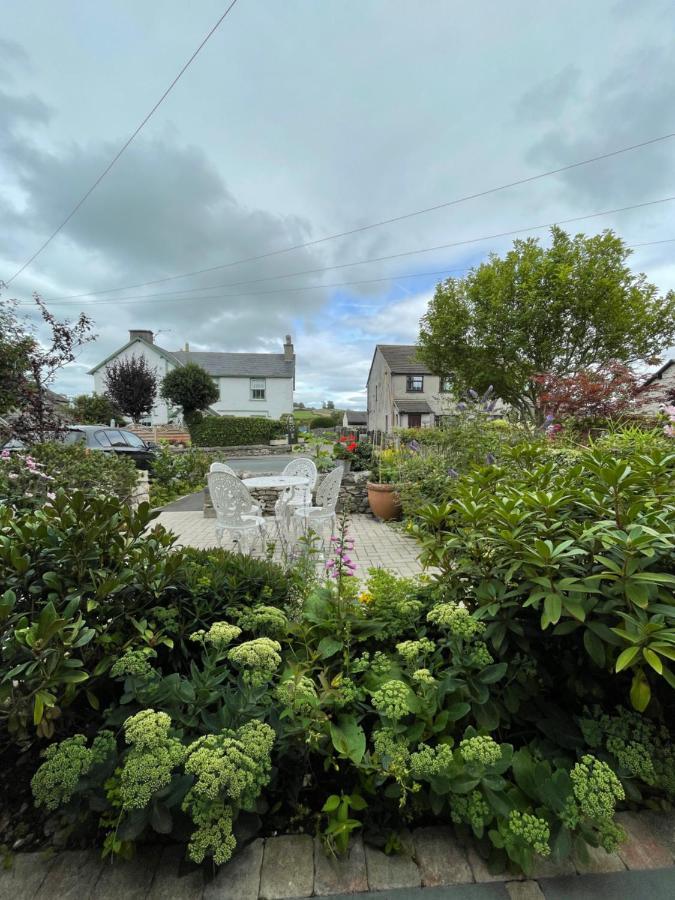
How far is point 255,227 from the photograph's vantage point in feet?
44.7

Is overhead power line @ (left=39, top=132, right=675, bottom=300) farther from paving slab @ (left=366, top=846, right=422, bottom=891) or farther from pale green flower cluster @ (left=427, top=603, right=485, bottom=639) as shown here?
paving slab @ (left=366, top=846, right=422, bottom=891)

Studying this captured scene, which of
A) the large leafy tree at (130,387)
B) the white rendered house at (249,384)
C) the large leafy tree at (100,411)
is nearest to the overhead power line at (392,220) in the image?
the large leafy tree at (130,387)

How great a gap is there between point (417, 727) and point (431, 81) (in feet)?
25.9

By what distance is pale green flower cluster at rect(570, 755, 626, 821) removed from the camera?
3.16ft

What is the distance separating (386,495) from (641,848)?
17.9 feet

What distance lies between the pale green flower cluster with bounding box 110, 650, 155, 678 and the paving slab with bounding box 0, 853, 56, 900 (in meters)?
0.52

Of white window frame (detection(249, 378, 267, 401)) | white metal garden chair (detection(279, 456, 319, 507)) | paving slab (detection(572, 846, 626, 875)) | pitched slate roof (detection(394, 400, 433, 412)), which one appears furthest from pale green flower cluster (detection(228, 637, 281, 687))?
white window frame (detection(249, 378, 267, 401))

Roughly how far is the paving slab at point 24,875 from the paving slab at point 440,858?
3.55 ft

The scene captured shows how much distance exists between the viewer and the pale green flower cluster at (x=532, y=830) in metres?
0.98

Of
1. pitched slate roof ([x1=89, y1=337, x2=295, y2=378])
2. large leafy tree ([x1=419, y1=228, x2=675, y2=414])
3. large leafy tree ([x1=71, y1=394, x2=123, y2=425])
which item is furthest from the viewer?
pitched slate roof ([x1=89, y1=337, x2=295, y2=378])

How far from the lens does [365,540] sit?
571cm

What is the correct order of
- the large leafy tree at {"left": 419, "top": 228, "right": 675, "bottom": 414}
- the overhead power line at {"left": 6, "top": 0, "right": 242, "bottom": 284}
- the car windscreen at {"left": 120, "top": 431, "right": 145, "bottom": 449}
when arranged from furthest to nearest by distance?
the large leafy tree at {"left": 419, "top": 228, "right": 675, "bottom": 414}
the car windscreen at {"left": 120, "top": 431, "right": 145, "bottom": 449}
the overhead power line at {"left": 6, "top": 0, "right": 242, "bottom": 284}

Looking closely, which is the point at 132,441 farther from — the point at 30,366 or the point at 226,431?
the point at 226,431

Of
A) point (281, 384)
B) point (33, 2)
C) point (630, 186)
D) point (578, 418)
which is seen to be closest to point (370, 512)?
point (578, 418)
